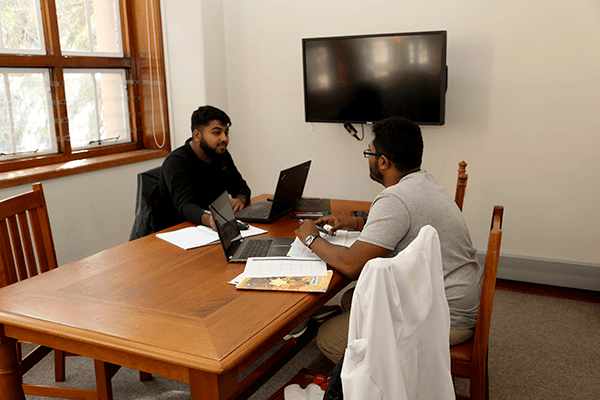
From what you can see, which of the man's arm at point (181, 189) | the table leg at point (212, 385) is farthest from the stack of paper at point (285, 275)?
the man's arm at point (181, 189)

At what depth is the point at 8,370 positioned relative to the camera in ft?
4.99

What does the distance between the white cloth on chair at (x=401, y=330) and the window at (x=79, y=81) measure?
2.84m

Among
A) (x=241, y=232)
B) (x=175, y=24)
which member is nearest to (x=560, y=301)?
(x=241, y=232)

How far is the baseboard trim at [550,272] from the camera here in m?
3.27

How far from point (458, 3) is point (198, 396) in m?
3.00

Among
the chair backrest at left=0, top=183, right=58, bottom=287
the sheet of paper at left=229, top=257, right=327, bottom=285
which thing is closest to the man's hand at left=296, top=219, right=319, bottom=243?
the sheet of paper at left=229, top=257, right=327, bottom=285

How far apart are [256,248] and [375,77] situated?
73.7 inches

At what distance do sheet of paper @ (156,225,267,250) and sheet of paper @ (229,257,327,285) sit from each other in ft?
1.11

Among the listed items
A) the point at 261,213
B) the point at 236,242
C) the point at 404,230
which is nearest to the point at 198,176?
the point at 261,213

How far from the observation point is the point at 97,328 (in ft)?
4.49

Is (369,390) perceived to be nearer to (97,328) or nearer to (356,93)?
(97,328)

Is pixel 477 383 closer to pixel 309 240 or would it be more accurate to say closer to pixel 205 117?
pixel 309 240

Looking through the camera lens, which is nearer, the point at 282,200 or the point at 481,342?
the point at 481,342

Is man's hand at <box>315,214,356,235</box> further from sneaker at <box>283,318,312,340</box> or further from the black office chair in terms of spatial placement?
the black office chair
